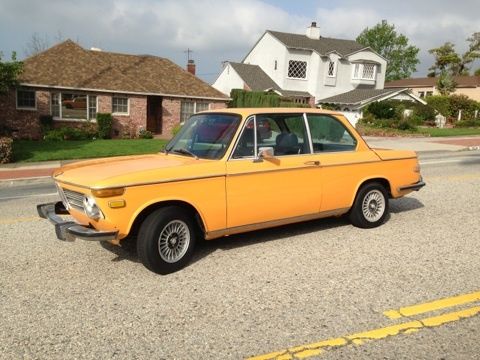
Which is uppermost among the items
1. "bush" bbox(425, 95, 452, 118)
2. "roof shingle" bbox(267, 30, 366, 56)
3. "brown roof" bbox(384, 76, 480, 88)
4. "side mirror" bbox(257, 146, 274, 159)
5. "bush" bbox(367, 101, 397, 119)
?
"roof shingle" bbox(267, 30, 366, 56)

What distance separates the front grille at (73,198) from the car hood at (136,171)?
12 cm

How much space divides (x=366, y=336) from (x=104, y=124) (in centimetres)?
2386

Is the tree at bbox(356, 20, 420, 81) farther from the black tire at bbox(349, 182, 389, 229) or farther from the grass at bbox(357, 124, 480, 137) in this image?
the black tire at bbox(349, 182, 389, 229)

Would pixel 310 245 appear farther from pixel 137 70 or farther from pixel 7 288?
pixel 137 70

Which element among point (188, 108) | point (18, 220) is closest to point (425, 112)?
point (188, 108)

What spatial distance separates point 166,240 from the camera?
4898 millimetres

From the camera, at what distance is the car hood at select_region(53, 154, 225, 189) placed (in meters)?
4.61

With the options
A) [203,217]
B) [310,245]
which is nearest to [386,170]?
[310,245]

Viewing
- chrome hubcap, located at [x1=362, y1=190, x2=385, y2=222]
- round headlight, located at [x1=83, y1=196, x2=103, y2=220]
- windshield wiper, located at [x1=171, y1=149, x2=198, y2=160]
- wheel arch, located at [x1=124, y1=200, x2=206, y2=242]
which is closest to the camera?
round headlight, located at [x1=83, y1=196, x2=103, y2=220]

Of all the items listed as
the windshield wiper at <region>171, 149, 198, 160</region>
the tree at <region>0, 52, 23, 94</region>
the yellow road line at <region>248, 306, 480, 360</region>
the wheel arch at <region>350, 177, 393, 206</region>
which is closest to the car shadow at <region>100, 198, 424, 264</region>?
the wheel arch at <region>350, 177, 393, 206</region>

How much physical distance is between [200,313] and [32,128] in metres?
23.1

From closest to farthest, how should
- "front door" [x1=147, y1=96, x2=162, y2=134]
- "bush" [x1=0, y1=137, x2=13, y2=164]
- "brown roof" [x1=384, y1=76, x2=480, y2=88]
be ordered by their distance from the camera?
"bush" [x1=0, y1=137, x2=13, y2=164] < "front door" [x1=147, y1=96, x2=162, y2=134] < "brown roof" [x1=384, y1=76, x2=480, y2=88]

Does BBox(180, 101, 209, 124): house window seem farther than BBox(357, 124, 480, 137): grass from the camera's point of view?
Yes

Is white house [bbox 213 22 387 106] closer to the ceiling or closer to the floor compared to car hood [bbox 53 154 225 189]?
closer to the ceiling
